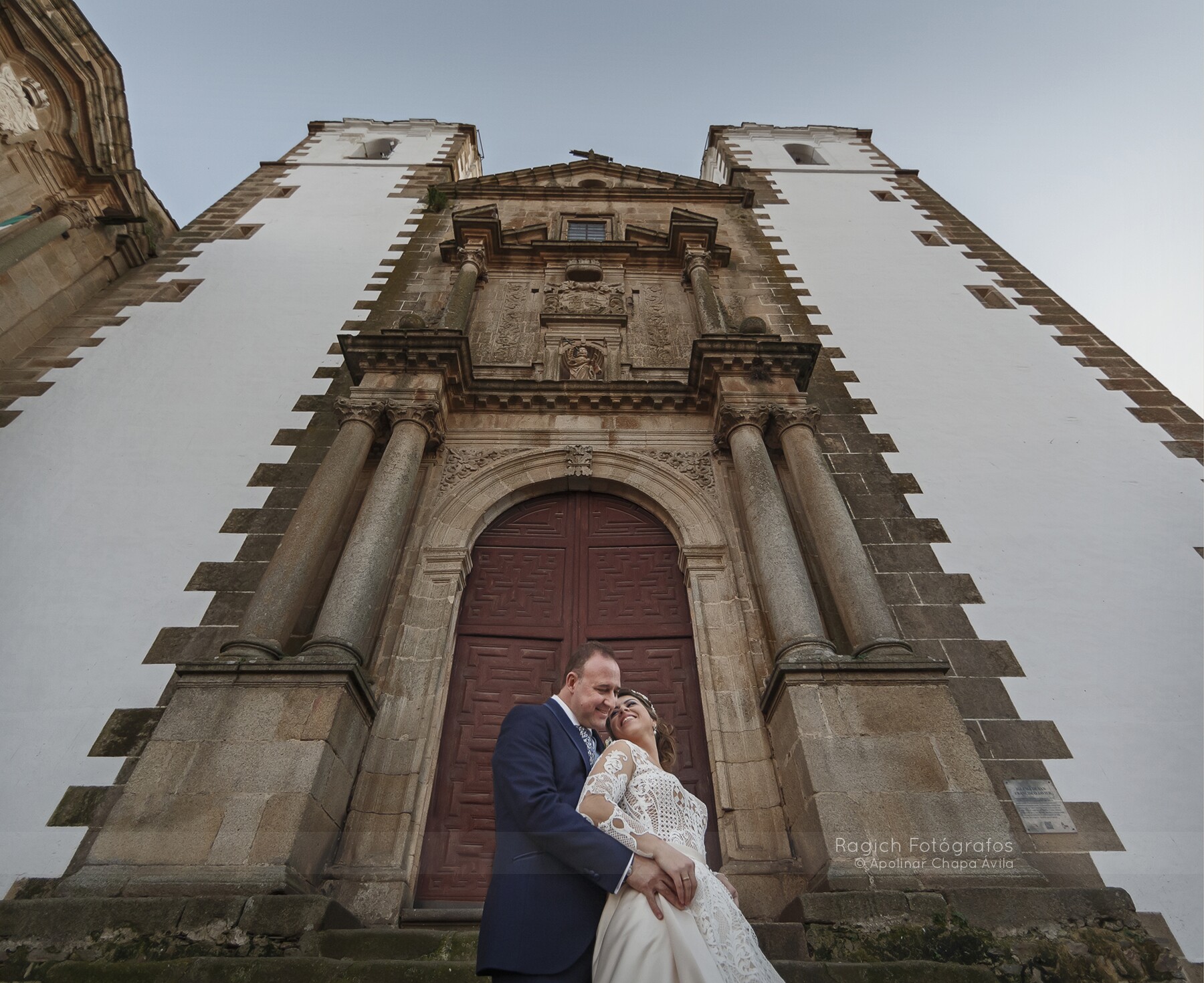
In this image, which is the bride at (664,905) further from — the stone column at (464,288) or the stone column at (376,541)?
the stone column at (464,288)

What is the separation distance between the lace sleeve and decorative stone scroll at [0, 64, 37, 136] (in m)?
11.6

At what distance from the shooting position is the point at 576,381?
319 inches

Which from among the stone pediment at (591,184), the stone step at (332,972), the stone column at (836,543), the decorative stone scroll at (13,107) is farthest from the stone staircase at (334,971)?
the stone pediment at (591,184)

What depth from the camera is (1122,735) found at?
5.25 metres

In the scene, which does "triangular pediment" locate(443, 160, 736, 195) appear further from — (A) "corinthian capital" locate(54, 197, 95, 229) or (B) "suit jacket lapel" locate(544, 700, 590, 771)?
(B) "suit jacket lapel" locate(544, 700, 590, 771)

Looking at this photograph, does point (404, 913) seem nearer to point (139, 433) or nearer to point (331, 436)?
point (331, 436)

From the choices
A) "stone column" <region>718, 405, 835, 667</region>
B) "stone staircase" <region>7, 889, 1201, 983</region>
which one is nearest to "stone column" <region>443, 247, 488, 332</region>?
"stone column" <region>718, 405, 835, 667</region>

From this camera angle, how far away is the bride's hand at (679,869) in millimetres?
2082

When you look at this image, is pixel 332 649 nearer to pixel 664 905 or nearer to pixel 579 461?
pixel 579 461

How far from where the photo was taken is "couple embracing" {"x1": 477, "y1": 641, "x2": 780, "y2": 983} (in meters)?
2.03

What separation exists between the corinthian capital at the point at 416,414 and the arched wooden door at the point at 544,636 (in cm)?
126

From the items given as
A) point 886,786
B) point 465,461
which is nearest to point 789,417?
point 465,461

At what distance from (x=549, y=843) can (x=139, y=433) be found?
303 inches

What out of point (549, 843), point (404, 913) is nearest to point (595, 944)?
point (549, 843)
